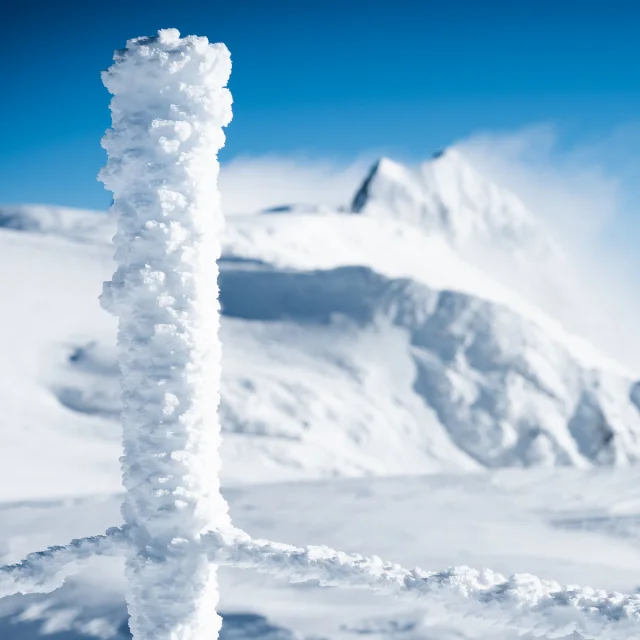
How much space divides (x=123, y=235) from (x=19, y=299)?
13.3m

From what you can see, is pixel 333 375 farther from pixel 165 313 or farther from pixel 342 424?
pixel 165 313

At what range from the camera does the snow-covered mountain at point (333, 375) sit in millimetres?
11844

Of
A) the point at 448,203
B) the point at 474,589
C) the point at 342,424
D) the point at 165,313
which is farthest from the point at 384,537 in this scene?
the point at 448,203

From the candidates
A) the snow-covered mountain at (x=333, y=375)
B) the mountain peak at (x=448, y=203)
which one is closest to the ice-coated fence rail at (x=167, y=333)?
the snow-covered mountain at (x=333, y=375)

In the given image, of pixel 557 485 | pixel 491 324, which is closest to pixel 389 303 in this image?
pixel 491 324

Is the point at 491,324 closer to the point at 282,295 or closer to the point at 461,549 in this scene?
the point at 282,295

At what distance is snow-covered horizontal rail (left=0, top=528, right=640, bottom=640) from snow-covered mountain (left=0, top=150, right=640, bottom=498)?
20.3 ft

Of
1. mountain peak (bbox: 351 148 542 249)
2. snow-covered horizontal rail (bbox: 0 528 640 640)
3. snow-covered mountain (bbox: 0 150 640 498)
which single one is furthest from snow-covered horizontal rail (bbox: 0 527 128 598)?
mountain peak (bbox: 351 148 542 249)

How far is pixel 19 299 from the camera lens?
47.9ft

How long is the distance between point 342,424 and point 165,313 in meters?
11.5

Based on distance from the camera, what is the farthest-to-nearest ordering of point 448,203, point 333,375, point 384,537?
point 448,203, point 333,375, point 384,537

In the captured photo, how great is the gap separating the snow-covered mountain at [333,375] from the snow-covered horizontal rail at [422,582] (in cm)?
620

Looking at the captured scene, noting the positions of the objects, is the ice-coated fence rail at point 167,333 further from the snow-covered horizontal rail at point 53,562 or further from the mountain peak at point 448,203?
the mountain peak at point 448,203

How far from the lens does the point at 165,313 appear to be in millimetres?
2324
